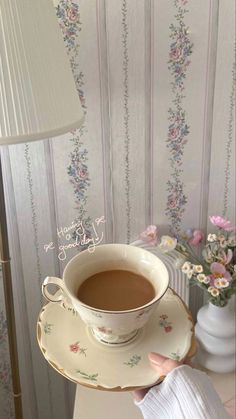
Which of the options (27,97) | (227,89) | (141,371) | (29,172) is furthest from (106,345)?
(227,89)

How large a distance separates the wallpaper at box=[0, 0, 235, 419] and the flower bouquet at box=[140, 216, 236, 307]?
4cm

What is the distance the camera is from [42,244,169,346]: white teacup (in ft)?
2.56

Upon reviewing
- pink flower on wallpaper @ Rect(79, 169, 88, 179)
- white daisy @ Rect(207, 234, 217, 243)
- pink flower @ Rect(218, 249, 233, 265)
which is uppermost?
pink flower on wallpaper @ Rect(79, 169, 88, 179)

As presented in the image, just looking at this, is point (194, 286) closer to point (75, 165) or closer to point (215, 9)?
point (75, 165)

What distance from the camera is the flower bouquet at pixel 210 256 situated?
45.6 inches

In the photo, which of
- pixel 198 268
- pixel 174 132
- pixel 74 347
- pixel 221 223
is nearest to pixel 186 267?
pixel 198 268

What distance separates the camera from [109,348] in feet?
2.76

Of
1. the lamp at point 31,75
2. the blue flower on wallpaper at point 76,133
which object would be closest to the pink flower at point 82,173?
the blue flower on wallpaper at point 76,133

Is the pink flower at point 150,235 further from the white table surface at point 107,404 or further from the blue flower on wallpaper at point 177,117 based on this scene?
the white table surface at point 107,404

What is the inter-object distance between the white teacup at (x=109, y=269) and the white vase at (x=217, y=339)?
1.38ft

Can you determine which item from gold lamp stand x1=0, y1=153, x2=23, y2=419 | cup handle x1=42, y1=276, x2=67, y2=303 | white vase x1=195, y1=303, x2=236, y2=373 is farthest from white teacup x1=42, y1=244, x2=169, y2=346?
white vase x1=195, y1=303, x2=236, y2=373

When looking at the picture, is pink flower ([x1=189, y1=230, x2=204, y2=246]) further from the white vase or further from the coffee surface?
the coffee surface

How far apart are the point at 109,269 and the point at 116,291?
68mm

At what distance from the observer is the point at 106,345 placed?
2.76 ft
